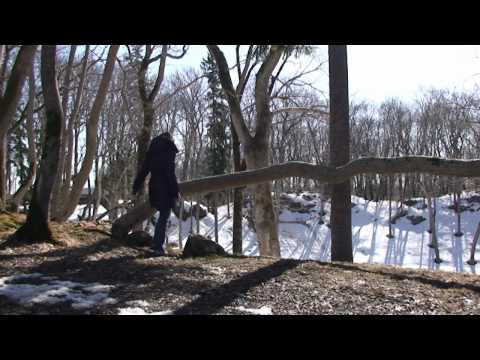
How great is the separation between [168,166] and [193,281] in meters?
2.26

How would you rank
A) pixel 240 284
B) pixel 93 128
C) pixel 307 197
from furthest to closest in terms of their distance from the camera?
1. pixel 307 197
2. pixel 93 128
3. pixel 240 284

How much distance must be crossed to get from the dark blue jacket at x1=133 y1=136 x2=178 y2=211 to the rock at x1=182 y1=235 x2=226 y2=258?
64 centimetres

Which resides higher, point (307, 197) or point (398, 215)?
point (307, 197)

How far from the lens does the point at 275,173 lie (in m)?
7.22

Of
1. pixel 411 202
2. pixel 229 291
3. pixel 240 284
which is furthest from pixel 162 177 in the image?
pixel 411 202

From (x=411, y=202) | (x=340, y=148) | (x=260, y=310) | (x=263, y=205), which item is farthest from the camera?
(x=411, y=202)

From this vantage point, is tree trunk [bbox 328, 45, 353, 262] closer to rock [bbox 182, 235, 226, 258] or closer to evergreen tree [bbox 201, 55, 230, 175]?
rock [bbox 182, 235, 226, 258]

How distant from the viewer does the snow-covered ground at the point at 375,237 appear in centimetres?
3238

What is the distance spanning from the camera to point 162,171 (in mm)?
6633

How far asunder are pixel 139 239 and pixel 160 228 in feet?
2.81

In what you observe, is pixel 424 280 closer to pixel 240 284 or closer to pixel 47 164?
pixel 240 284

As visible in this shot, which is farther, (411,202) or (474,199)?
(411,202)

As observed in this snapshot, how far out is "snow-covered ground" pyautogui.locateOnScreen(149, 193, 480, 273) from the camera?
32.4 m
